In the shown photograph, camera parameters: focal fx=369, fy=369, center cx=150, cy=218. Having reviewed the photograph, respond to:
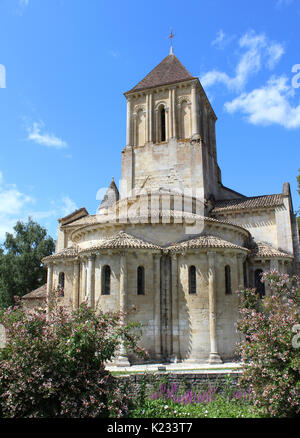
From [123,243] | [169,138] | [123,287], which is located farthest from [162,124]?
[123,287]

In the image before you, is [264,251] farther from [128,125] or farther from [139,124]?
[128,125]

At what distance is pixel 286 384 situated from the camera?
901cm

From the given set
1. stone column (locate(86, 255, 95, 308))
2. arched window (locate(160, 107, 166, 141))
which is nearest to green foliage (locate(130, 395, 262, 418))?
stone column (locate(86, 255, 95, 308))

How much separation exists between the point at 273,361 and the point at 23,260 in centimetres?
3184

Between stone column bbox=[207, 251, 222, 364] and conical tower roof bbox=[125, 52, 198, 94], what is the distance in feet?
56.0

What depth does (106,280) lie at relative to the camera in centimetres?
1817

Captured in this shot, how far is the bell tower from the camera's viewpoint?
27141mm

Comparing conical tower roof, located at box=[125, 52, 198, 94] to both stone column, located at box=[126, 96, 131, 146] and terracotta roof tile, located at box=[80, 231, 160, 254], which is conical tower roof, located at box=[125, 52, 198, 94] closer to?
stone column, located at box=[126, 96, 131, 146]

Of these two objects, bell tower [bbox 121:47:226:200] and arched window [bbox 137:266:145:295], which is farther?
bell tower [bbox 121:47:226:200]

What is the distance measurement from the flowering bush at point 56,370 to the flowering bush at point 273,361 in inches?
140
